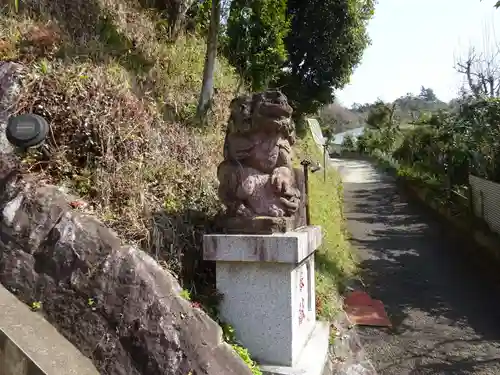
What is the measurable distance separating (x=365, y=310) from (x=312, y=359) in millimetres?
3426

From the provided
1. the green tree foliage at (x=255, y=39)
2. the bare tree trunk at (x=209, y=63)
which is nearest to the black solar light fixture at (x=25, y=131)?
the bare tree trunk at (x=209, y=63)

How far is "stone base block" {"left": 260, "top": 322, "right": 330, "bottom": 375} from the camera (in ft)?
11.7

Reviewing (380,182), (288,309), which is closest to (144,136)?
(288,309)

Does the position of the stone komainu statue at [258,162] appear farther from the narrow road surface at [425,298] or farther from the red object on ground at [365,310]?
the red object on ground at [365,310]

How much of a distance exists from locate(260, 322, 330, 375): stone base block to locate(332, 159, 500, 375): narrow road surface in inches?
56.1

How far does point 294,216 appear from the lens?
3.95m

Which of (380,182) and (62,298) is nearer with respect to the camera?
(62,298)

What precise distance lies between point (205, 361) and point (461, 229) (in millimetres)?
10174

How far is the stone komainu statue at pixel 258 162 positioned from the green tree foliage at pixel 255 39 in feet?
19.9

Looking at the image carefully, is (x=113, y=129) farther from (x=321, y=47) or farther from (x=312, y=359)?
(x=321, y=47)

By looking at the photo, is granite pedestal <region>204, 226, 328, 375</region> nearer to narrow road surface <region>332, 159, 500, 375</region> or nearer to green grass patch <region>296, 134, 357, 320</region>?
green grass patch <region>296, 134, 357, 320</region>

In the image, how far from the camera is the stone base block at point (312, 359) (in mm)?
3565

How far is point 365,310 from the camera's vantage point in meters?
6.97

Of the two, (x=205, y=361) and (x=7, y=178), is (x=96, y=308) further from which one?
(x=7, y=178)
